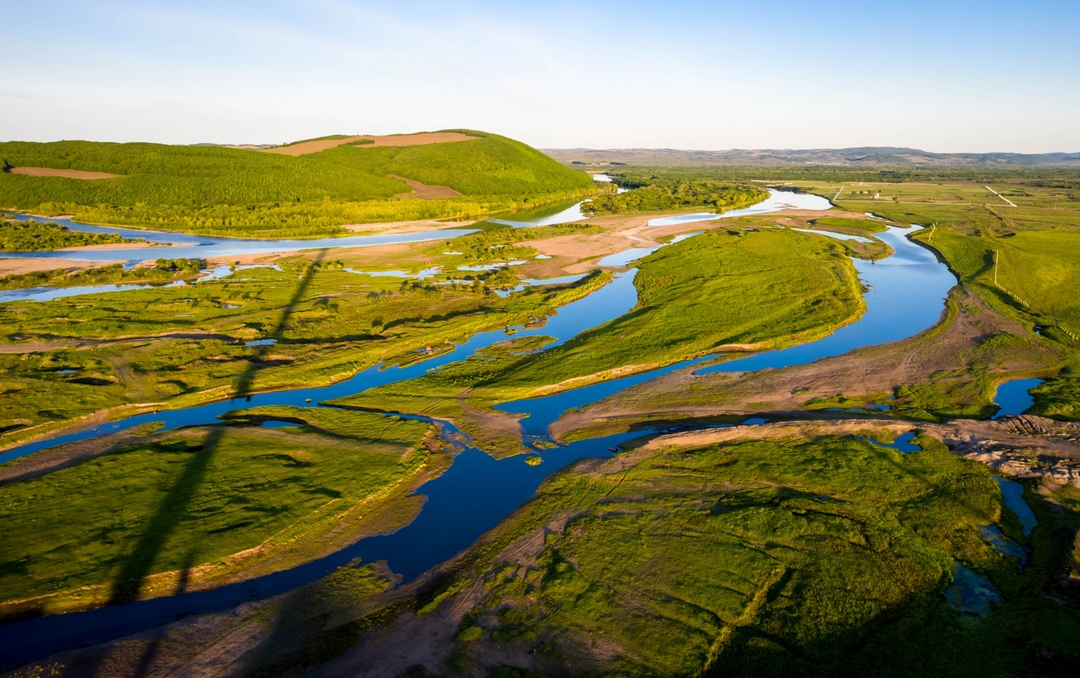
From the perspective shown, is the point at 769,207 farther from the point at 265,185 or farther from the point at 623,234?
the point at 265,185

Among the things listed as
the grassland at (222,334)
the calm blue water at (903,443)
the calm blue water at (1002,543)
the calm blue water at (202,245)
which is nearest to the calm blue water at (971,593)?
the calm blue water at (1002,543)

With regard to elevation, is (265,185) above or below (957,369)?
above

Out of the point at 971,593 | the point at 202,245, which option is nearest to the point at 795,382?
the point at 971,593

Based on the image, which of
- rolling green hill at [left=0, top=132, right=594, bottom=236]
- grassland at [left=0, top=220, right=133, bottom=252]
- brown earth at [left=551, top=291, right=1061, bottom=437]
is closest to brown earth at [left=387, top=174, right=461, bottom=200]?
rolling green hill at [left=0, top=132, right=594, bottom=236]

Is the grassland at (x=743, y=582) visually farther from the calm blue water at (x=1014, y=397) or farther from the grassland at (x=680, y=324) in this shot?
the calm blue water at (x=1014, y=397)

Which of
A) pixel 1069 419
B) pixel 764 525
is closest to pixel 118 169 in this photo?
pixel 764 525
